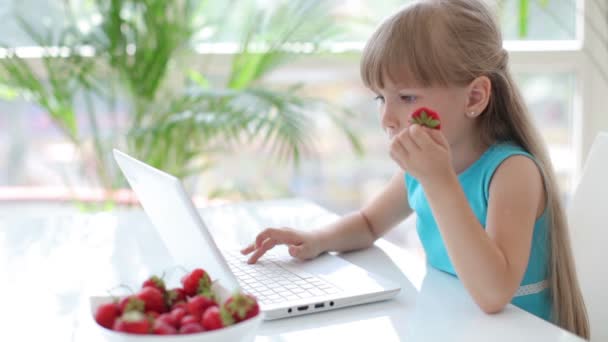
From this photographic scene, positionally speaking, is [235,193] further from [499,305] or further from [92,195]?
[499,305]

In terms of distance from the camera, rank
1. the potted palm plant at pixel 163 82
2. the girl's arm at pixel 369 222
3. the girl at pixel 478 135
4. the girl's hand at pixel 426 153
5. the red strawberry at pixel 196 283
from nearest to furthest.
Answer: the red strawberry at pixel 196 283, the girl's hand at pixel 426 153, the girl at pixel 478 135, the girl's arm at pixel 369 222, the potted palm plant at pixel 163 82

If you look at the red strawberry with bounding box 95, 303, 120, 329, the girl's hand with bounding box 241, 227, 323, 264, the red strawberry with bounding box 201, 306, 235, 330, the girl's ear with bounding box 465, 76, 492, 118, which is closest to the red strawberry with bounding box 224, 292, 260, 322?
the red strawberry with bounding box 201, 306, 235, 330

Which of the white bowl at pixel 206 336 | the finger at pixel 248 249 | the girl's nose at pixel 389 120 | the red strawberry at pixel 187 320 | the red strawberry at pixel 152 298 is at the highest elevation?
the girl's nose at pixel 389 120

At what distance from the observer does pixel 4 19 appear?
8.73ft

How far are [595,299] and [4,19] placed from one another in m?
2.22

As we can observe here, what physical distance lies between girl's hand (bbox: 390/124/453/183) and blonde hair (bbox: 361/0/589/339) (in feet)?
0.61

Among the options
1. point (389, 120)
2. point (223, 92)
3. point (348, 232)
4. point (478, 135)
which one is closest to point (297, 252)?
point (348, 232)

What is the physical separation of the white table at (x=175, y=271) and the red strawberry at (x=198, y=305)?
18cm

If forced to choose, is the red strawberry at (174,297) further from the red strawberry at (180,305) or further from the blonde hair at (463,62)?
the blonde hair at (463,62)

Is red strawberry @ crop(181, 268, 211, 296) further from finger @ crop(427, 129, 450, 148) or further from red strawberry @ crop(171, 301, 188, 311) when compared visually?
finger @ crop(427, 129, 450, 148)

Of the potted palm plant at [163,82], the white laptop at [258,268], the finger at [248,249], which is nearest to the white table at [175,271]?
the white laptop at [258,268]

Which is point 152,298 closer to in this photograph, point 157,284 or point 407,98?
point 157,284

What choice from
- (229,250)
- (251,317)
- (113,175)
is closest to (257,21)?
(113,175)

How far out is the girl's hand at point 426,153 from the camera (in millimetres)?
1062
